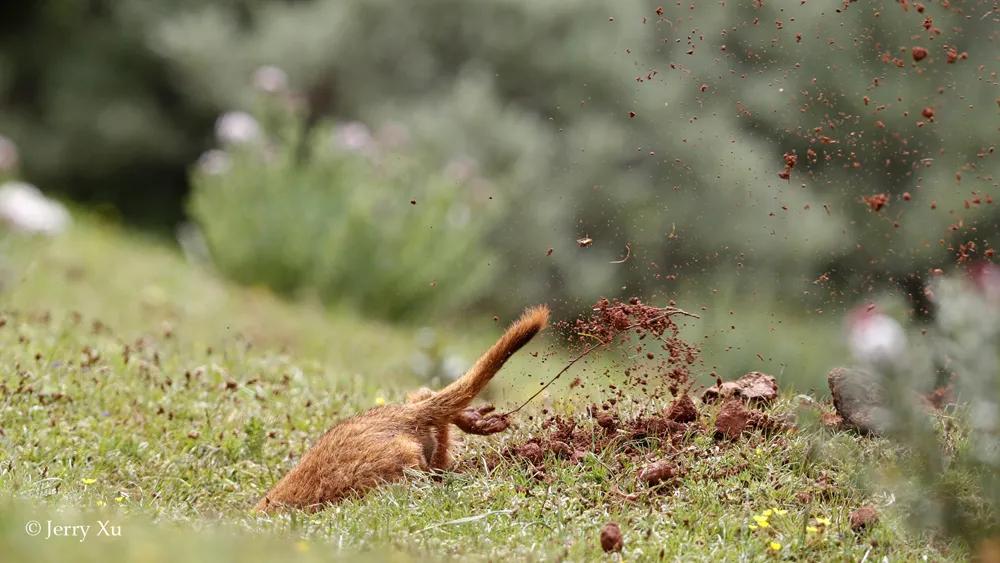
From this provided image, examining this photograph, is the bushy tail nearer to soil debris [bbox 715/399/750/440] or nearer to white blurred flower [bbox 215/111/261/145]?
soil debris [bbox 715/399/750/440]

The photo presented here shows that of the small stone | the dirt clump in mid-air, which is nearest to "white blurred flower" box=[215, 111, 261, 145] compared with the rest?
the dirt clump in mid-air

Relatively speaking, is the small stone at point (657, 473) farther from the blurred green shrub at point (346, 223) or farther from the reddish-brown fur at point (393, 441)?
the blurred green shrub at point (346, 223)

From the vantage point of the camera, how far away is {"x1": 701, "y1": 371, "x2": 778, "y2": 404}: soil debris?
198 inches

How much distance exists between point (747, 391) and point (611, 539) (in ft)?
4.74

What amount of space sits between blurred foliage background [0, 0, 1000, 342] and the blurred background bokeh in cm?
3

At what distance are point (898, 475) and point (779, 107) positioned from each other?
6428 millimetres

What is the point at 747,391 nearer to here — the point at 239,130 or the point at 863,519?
the point at 863,519

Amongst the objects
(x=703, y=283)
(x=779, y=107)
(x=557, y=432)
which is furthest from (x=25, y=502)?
(x=703, y=283)

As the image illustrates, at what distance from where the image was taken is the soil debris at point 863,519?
411cm

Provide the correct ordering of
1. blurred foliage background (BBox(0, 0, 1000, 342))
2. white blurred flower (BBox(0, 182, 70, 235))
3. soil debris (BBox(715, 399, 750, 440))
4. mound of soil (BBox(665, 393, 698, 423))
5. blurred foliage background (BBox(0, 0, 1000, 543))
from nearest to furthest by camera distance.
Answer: soil debris (BBox(715, 399, 750, 440)) < mound of soil (BBox(665, 393, 698, 423)) < white blurred flower (BBox(0, 182, 70, 235)) < blurred foliage background (BBox(0, 0, 1000, 543)) < blurred foliage background (BBox(0, 0, 1000, 342))

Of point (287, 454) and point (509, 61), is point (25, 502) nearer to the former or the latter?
point (287, 454)

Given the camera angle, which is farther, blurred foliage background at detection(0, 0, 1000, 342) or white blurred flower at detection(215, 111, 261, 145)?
white blurred flower at detection(215, 111, 261, 145)

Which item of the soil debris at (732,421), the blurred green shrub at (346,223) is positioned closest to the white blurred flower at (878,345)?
the soil debris at (732,421)

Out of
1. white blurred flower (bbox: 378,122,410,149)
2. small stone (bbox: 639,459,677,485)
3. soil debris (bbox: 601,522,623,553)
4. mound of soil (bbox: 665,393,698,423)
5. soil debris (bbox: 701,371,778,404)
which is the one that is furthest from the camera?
white blurred flower (bbox: 378,122,410,149)
